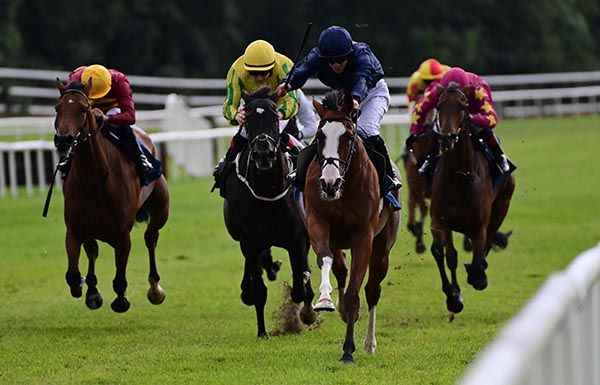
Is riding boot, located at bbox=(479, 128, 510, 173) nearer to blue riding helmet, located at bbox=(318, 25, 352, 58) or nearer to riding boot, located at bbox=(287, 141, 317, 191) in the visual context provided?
blue riding helmet, located at bbox=(318, 25, 352, 58)

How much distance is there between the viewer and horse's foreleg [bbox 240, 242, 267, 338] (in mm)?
9148

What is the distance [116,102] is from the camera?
10211 mm

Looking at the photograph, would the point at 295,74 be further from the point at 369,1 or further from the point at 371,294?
the point at 369,1

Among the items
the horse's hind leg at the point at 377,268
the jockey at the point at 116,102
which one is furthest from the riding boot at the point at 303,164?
the jockey at the point at 116,102

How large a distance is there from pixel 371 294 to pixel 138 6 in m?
30.3

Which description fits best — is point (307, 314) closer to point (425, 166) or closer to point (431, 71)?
point (425, 166)

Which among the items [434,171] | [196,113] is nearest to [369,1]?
[196,113]

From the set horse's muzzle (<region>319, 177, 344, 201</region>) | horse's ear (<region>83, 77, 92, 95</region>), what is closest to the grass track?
horse's muzzle (<region>319, 177, 344, 201</region>)

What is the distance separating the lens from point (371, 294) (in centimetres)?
877

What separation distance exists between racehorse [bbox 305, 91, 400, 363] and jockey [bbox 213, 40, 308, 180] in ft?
3.80

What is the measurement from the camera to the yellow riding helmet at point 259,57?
9.43 m

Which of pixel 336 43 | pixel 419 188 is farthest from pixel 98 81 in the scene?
pixel 419 188

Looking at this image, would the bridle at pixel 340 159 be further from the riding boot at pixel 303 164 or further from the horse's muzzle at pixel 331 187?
the riding boot at pixel 303 164

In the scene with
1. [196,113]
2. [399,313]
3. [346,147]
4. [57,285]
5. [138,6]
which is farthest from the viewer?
[138,6]
